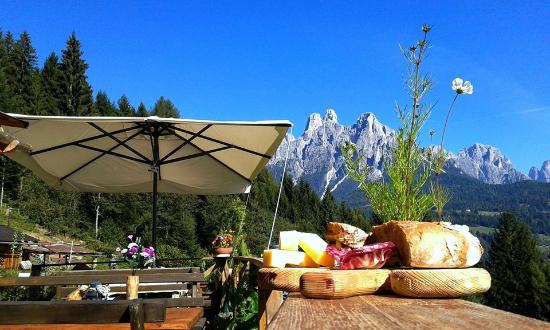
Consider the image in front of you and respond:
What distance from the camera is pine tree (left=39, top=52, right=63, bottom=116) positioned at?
4797cm

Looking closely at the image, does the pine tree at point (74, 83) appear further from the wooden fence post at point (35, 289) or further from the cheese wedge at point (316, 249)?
the cheese wedge at point (316, 249)

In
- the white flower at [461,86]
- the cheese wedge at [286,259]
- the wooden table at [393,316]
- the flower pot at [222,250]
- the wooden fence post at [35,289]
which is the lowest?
the wooden fence post at [35,289]

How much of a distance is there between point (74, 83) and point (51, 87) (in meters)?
2.81

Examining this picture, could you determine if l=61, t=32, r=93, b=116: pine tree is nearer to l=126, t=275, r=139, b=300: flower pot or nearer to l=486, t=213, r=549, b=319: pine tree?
l=486, t=213, r=549, b=319: pine tree

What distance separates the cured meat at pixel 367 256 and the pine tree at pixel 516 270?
2019 inches

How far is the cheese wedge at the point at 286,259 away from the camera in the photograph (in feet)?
4.43

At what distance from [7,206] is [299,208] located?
38473mm

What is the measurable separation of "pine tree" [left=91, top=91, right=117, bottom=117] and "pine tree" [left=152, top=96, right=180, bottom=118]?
5.89 m

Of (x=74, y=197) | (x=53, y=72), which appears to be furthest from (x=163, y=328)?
(x=53, y=72)

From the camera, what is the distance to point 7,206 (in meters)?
38.8

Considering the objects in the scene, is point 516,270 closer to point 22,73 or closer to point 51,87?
point 51,87

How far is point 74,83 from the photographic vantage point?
5288 cm

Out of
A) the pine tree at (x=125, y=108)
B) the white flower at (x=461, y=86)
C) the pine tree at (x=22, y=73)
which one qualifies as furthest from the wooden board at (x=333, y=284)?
the pine tree at (x=125, y=108)

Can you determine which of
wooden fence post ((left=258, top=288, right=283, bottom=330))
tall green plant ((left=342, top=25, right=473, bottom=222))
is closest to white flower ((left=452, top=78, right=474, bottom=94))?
tall green plant ((left=342, top=25, right=473, bottom=222))
